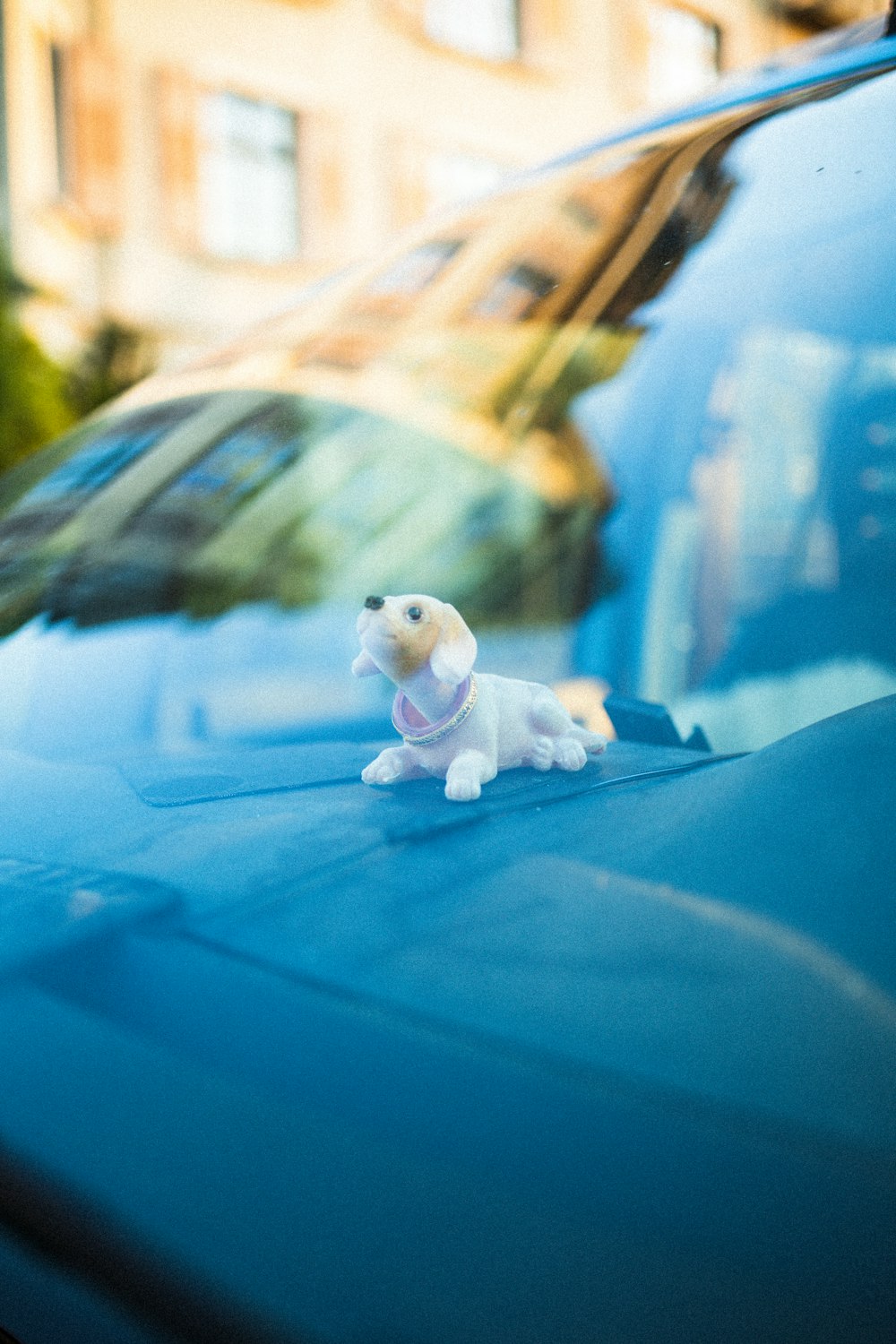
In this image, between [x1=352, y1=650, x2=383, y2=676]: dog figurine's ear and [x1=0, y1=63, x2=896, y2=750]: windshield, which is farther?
[x1=0, y1=63, x2=896, y2=750]: windshield

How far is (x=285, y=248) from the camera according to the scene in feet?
30.6

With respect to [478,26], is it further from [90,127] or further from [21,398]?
[21,398]

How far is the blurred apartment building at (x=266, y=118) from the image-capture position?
26.3 ft

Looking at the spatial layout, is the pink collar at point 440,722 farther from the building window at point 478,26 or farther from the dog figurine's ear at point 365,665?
the building window at point 478,26

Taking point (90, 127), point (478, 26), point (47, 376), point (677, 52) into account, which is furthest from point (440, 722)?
point (677, 52)

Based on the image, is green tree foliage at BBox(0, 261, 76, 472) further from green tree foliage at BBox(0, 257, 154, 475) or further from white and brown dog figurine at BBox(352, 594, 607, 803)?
white and brown dog figurine at BBox(352, 594, 607, 803)

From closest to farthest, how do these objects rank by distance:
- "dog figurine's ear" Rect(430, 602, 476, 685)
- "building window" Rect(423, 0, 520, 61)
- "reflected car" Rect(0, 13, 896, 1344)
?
"reflected car" Rect(0, 13, 896, 1344) < "dog figurine's ear" Rect(430, 602, 476, 685) < "building window" Rect(423, 0, 520, 61)

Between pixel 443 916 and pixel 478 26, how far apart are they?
10901 mm

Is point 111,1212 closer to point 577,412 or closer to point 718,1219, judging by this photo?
point 718,1219

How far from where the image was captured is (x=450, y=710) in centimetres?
64

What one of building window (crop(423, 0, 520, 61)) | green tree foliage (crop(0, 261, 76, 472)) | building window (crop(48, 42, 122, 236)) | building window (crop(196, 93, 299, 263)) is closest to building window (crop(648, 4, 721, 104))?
building window (crop(423, 0, 520, 61))

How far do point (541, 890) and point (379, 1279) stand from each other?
170 mm

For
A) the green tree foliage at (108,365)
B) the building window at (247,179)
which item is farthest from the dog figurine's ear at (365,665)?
the building window at (247,179)

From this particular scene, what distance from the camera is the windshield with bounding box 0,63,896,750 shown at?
2.99 ft
